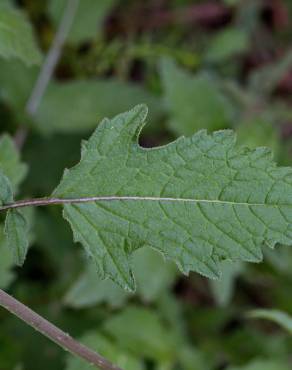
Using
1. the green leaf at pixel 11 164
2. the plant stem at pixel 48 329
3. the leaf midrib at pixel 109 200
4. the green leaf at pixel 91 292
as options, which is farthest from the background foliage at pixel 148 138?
the plant stem at pixel 48 329

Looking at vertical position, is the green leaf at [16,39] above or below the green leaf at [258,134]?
below

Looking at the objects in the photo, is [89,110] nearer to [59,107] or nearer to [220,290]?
[59,107]

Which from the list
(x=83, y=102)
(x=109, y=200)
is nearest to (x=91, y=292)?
(x=83, y=102)

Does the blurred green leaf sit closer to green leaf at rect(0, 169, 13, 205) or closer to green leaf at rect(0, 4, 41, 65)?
green leaf at rect(0, 4, 41, 65)

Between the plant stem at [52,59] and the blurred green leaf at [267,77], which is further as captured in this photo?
the blurred green leaf at [267,77]

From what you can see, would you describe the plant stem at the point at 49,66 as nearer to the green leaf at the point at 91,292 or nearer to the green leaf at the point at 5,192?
the green leaf at the point at 91,292

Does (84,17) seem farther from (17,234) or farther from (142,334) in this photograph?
(17,234)
